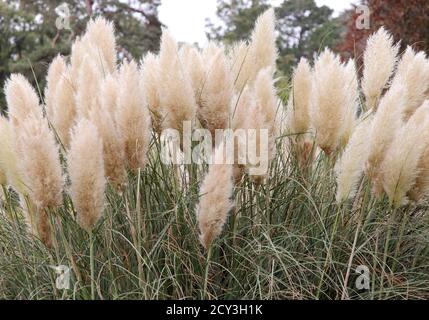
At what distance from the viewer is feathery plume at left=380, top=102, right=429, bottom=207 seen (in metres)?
2.70

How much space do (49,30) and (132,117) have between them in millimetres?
18376

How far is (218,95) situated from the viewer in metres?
2.84

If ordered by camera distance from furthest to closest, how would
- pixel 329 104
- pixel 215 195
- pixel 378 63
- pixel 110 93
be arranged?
pixel 378 63, pixel 329 104, pixel 110 93, pixel 215 195

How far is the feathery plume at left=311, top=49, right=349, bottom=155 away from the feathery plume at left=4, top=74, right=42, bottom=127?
119 centimetres

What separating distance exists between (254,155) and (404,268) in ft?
3.01

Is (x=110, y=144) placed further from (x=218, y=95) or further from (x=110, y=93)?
(x=218, y=95)

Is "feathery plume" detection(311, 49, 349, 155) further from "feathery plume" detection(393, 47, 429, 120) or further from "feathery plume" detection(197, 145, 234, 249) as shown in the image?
"feathery plume" detection(197, 145, 234, 249)

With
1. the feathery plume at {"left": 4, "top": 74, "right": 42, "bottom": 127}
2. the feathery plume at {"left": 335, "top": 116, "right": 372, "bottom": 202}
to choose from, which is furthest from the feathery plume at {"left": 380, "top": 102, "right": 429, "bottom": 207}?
the feathery plume at {"left": 4, "top": 74, "right": 42, "bottom": 127}

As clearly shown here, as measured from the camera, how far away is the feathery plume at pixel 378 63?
3.40m

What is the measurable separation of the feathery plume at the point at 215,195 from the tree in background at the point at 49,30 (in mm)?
12492

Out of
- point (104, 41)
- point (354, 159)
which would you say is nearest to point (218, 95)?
point (354, 159)

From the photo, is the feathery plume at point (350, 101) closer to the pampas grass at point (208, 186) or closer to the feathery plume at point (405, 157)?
the pampas grass at point (208, 186)

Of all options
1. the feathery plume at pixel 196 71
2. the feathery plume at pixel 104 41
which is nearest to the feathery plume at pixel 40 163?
the feathery plume at pixel 196 71

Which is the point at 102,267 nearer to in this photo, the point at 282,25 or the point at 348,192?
the point at 348,192
